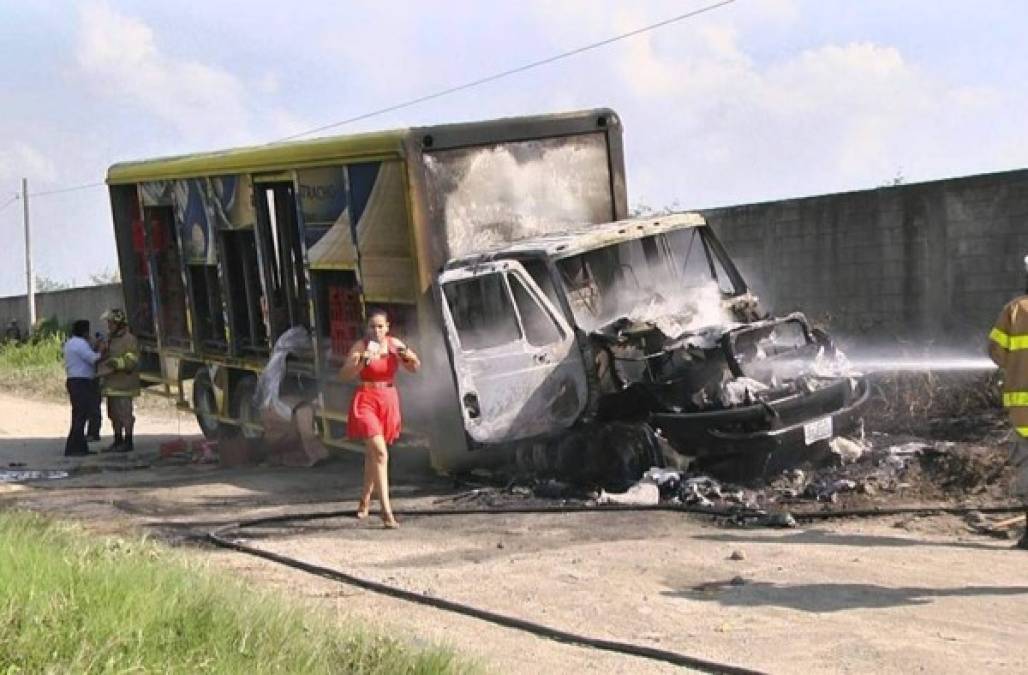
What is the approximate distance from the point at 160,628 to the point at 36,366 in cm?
2832

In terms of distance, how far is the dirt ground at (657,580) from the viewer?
673 centimetres

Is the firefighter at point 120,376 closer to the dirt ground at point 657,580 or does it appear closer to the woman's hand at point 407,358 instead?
the dirt ground at point 657,580

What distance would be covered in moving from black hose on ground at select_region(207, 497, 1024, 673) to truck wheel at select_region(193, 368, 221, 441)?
5914 millimetres

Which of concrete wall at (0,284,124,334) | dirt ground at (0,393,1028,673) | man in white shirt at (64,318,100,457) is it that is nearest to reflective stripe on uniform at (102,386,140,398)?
man in white shirt at (64,318,100,457)

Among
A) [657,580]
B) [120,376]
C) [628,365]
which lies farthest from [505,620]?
[120,376]

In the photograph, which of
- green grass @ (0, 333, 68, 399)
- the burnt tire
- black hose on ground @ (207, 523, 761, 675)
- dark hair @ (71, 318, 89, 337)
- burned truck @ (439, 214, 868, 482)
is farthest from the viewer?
green grass @ (0, 333, 68, 399)

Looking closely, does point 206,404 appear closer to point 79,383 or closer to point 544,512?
point 79,383

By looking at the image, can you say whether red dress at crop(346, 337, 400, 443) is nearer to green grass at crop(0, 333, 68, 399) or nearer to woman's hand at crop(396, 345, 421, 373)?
woman's hand at crop(396, 345, 421, 373)

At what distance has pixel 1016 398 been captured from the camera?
856 cm

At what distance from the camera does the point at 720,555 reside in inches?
348

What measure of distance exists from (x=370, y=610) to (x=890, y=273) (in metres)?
8.88

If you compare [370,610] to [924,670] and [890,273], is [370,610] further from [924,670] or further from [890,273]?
[890,273]

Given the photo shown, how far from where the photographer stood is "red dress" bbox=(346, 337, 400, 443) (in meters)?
10.4

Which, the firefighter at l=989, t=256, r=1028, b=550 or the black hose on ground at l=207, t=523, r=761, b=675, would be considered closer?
the black hose on ground at l=207, t=523, r=761, b=675
